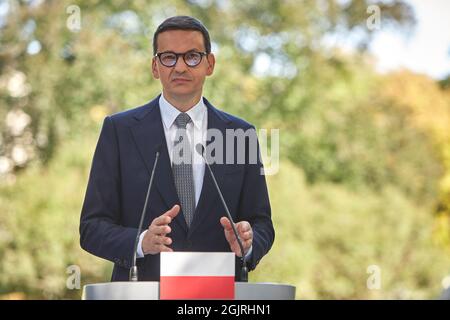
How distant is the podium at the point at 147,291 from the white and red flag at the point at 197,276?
0.08 ft

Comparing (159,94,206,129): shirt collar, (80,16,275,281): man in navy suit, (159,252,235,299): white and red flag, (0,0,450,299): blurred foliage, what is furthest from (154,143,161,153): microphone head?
(0,0,450,299): blurred foliage

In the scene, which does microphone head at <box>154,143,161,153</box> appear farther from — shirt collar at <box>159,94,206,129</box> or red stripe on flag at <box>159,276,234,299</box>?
red stripe on flag at <box>159,276,234,299</box>

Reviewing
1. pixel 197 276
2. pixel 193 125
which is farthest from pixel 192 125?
pixel 197 276

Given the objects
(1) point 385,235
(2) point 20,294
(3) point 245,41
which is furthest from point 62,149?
(1) point 385,235

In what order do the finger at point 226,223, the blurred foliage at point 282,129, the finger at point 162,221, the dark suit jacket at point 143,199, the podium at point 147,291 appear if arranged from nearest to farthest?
the podium at point 147,291, the finger at point 162,221, the finger at point 226,223, the dark suit jacket at point 143,199, the blurred foliage at point 282,129

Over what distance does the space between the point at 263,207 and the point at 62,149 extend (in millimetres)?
11564

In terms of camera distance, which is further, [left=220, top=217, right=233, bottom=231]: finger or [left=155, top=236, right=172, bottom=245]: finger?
[left=220, top=217, right=233, bottom=231]: finger

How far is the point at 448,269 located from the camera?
1645 cm

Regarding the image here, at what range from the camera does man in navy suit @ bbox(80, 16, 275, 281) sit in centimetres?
396

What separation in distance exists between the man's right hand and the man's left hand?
0.19 m

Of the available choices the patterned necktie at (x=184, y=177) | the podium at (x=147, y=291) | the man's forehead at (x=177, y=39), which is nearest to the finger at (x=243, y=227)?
the patterned necktie at (x=184, y=177)

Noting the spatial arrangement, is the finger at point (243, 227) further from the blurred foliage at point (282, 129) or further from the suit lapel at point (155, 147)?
the blurred foliage at point (282, 129)

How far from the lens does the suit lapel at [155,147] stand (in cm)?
403

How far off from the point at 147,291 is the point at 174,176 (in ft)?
2.67
